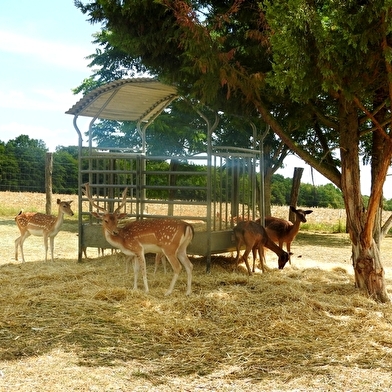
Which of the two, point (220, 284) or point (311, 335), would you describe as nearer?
point (311, 335)

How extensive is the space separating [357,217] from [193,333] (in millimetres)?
3023

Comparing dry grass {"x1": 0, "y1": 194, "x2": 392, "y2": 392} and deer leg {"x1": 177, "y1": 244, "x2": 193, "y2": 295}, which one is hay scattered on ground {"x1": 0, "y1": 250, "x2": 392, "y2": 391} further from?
deer leg {"x1": 177, "y1": 244, "x2": 193, "y2": 295}

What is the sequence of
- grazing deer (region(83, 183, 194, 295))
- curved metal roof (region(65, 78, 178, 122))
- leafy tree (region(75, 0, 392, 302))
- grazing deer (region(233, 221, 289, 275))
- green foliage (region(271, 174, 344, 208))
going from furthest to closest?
1. green foliage (region(271, 174, 344, 208))
2. curved metal roof (region(65, 78, 178, 122))
3. grazing deer (region(233, 221, 289, 275))
4. grazing deer (region(83, 183, 194, 295))
5. leafy tree (region(75, 0, 392, 302))

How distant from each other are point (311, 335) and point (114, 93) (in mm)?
5559

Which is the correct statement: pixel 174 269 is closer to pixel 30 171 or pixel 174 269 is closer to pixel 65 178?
pixel 30 171

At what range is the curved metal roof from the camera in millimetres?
9711

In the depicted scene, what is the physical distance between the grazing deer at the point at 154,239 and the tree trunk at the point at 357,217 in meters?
2.10

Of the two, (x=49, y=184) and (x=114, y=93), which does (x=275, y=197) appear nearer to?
(x=49, y=184)

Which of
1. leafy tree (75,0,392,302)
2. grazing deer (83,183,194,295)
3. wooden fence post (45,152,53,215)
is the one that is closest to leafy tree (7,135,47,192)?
wooden fence post (45,152,53,215)

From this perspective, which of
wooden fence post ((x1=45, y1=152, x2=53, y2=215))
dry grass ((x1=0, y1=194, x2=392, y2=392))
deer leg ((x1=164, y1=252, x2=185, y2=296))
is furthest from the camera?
wooden fence post ((x1=45, y1=152, x2=53, y2=215))

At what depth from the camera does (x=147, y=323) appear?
20.5ft

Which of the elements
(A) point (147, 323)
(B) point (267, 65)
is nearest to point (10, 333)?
(A) point (147, 323)

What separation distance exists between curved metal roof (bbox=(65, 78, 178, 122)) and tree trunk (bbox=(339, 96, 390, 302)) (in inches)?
121

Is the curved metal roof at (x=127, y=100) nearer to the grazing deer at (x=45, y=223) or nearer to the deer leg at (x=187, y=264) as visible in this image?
the grazing deer at (x=45, y=223)
